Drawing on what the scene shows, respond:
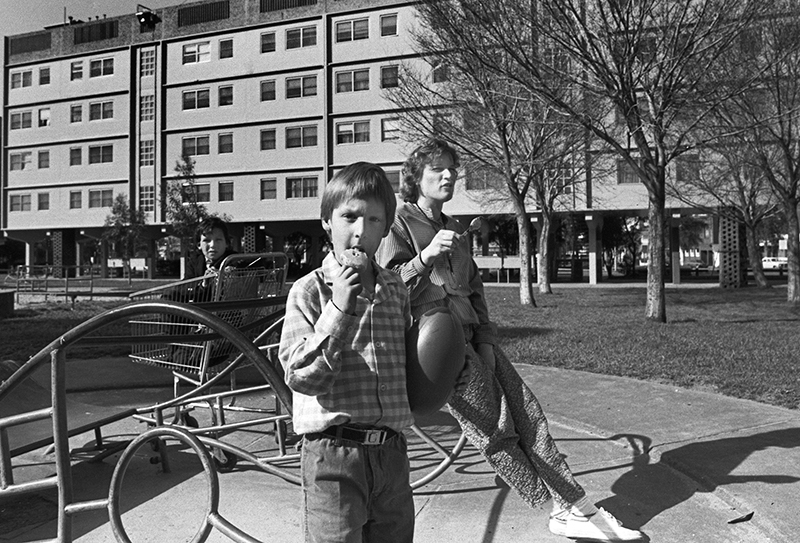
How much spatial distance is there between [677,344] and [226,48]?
4055 cm

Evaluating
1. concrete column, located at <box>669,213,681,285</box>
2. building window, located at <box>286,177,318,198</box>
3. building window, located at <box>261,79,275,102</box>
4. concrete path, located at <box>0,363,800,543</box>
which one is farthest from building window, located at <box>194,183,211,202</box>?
concrete path, located at <box>0,363,800,543</box>

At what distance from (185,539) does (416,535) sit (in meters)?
1.13

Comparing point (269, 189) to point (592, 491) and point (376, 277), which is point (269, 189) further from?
point (376, 277)

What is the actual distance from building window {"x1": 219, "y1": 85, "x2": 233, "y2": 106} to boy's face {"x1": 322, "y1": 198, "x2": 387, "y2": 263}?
4522cm

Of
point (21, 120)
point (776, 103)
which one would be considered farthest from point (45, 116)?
point (776, 103)

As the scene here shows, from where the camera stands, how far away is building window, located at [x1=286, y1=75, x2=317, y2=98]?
43156 millimetres

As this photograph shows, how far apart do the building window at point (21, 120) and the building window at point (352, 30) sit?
80.0ft

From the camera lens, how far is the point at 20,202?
50.9 meters

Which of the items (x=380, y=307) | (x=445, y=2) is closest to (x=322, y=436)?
(x=380, y=307)

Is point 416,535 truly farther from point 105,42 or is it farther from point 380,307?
point 105,42

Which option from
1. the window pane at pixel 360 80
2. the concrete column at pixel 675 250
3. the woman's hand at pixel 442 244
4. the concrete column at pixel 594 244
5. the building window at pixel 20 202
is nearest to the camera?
the woman's hand at pixel 442 244

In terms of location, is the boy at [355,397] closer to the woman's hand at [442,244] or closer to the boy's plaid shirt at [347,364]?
the boy's plaid shirt at [347,364]

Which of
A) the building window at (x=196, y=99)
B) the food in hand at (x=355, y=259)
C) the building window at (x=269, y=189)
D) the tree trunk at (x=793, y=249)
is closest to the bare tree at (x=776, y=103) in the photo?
the tree trunk at (x=793, y=249)

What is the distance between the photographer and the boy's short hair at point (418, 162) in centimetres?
351
